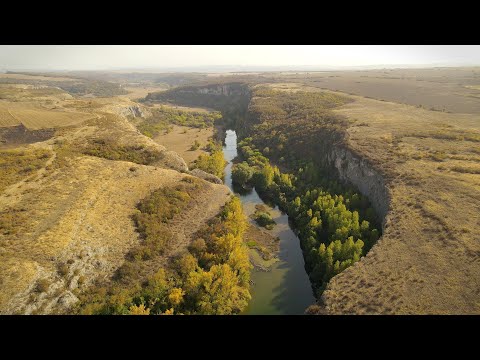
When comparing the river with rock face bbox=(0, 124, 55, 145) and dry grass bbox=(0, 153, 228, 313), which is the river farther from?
rock face bbox=(0, 124, 55, 145)

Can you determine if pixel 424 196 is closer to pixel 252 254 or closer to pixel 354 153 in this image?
pixel 354 153

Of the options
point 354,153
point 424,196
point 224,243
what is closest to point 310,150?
point 354,153

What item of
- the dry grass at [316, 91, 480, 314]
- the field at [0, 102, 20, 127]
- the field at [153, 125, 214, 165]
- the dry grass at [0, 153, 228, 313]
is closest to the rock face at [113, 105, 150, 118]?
the field at [153, 125, 214, 165]

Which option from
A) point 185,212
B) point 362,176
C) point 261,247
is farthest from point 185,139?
point 261,247

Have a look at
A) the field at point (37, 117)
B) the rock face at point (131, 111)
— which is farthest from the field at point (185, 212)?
the rock face at point (131, 111)

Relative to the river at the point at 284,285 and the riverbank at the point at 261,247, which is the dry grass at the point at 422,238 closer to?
the river at the point at 284,285
